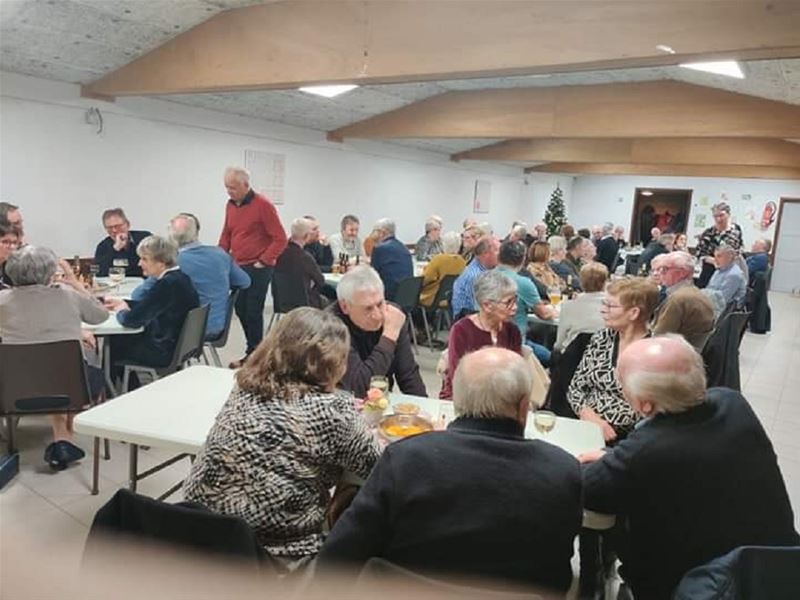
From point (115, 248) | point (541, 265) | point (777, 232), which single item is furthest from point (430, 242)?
point (777, 232)

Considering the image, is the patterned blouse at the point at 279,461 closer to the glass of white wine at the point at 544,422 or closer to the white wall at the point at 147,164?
the glass of white wine at the point at 544,422

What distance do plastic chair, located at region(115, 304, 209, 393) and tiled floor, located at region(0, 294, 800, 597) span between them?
43 centimetres

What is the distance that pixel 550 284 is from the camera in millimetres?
5113

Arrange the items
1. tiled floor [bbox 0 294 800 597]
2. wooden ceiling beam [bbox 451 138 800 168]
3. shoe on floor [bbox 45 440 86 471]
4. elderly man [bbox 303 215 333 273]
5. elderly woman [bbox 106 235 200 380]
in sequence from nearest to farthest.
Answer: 1. tiled floor [bbox 0 294 800 597]
2. shoe on floor [bbox 45 440 86 471]
3. elderly woman [bbox 106 235 200 380]
4. elderly man [bbox 303 215 333 273]
5. wooden ceiling beam [bbox 451 138 800 168]

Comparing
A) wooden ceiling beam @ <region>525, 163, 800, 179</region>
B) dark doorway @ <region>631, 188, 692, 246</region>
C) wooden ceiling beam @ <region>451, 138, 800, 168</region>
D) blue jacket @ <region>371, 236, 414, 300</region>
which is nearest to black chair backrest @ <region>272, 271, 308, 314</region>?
blue jacket @ <region>371, 236, 414, 300</region>

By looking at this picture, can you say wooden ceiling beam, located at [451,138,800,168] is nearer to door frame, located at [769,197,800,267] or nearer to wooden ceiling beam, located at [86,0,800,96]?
door frame, located at [769,197,800,267]

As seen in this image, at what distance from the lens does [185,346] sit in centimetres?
346

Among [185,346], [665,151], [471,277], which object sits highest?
[665,151]

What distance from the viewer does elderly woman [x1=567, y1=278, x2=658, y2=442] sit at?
7.97 feet

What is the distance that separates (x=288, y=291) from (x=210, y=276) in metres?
1.32

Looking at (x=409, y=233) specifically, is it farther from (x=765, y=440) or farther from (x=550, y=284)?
(x=765, y=440)

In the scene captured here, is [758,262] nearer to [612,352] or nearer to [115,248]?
[612,352]

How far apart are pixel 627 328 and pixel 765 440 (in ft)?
3.38

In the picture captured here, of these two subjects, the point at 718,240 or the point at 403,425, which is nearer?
the point at 403,425
